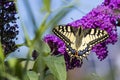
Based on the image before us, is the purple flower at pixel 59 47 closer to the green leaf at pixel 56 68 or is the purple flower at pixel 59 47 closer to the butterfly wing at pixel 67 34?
the butterfly wing at pixel 67 34

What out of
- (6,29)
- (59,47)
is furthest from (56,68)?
(59,47)

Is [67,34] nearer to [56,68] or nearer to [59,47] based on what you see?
[59,47]

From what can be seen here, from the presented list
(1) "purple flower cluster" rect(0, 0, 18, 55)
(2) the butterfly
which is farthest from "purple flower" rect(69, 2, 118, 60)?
(1) "purple flower cluster" rect(0, 0, 18, 55)

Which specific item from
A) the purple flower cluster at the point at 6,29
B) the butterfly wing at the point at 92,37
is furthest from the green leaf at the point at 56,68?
the butterfly wing at the point at 92,37

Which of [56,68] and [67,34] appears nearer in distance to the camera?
[56,68]

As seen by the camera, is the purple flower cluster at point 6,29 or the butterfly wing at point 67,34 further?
the butterfly wing at point 67,34

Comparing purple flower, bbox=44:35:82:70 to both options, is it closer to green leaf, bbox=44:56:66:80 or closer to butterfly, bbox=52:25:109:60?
butterfly, bbox=52:25:109:60

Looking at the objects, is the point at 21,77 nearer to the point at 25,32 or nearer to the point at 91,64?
the point at 25,32

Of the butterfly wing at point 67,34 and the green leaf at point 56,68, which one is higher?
the butterfly wing at point 67,34

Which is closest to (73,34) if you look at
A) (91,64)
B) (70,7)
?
(91,64)
